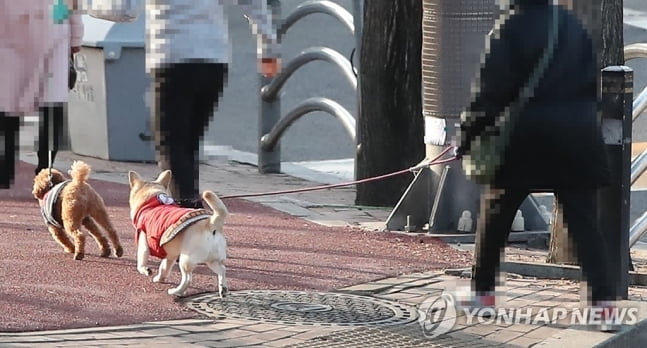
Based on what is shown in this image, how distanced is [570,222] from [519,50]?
0.82 metres

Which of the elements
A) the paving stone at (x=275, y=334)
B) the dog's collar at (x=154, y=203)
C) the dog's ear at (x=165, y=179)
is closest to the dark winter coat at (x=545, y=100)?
the paving stone at (x=275, y=334)

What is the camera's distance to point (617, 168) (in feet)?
19.4

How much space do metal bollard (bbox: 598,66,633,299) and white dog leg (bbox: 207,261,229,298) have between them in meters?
1.73

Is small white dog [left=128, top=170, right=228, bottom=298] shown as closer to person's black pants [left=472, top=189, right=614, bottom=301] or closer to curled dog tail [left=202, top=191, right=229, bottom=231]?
curled dog tail [left=202, top=191, right=229, bottom=231]

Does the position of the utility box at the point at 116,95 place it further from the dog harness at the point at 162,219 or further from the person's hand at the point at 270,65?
the dog harness at the point at 162,219

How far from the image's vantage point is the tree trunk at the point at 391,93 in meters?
8.92

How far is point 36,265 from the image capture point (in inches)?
263

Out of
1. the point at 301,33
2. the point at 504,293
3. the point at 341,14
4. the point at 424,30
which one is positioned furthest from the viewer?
the point at 301,33

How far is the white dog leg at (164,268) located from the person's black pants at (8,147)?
101 centimetres

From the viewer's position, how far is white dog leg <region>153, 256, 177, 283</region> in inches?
243

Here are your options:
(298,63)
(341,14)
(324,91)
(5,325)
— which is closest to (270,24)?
(5,325)

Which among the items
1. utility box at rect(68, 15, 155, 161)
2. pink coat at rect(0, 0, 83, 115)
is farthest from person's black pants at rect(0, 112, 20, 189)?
utility box at rect(68, 15, 155, 161)

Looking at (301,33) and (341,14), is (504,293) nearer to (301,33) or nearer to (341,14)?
(341,14)

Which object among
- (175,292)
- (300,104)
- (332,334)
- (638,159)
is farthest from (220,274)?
(300,104)
